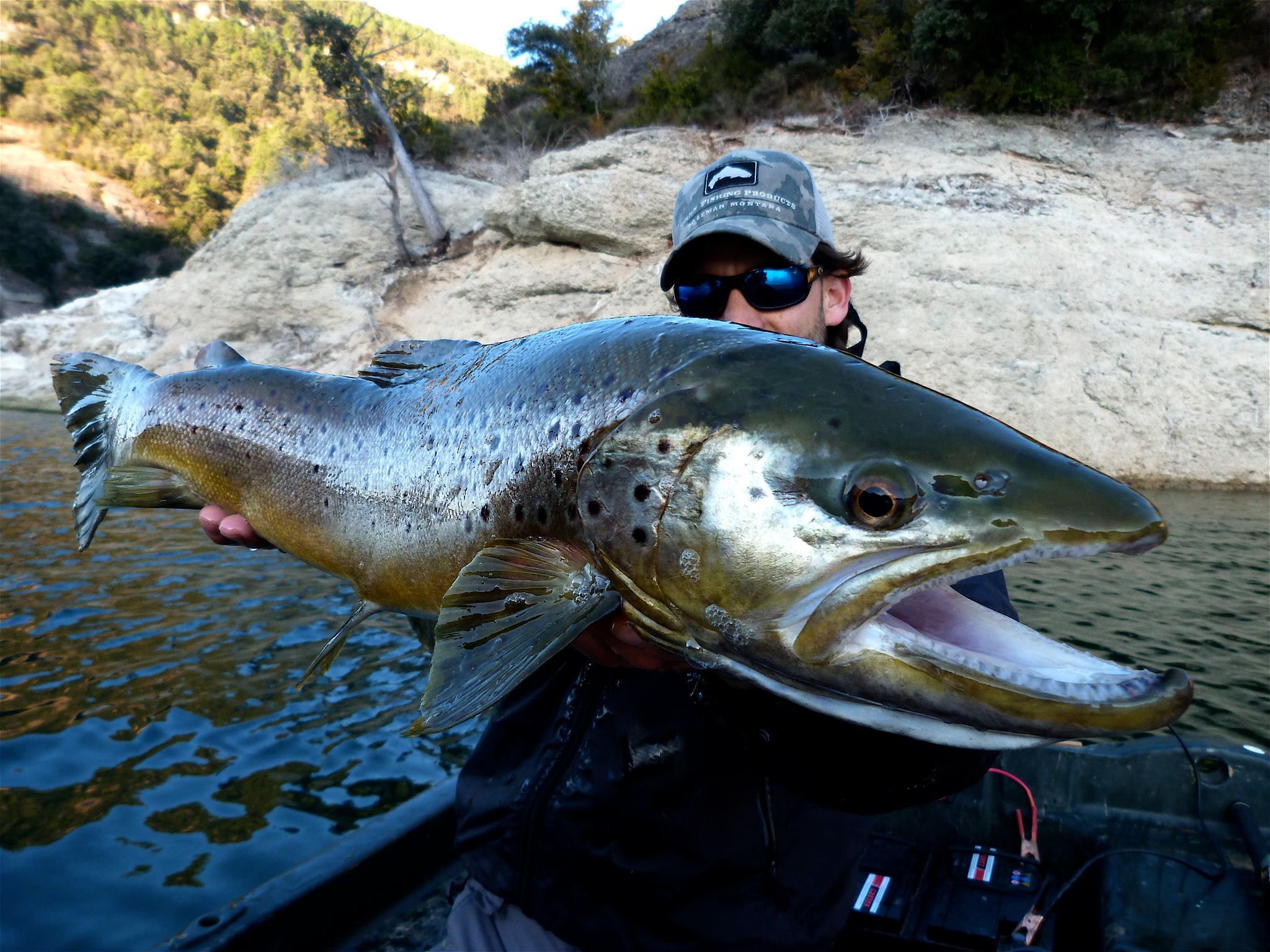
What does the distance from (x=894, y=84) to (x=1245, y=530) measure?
47.2 ft

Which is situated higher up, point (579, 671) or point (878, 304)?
point (878, 304)

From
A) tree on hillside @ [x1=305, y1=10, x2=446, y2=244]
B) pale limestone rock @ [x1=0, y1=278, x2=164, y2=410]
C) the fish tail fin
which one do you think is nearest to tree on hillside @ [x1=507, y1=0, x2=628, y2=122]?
tree on hillside @ [x1=305, y1=10, x2=446, y2=244]

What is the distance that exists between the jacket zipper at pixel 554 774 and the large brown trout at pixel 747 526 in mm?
432

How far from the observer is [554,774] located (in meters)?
1.80

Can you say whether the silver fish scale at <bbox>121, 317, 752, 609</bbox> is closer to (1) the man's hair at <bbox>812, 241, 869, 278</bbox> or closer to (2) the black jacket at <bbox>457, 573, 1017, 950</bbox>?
(2) the black jacket at <bbox>457, 573, 1017, 950</bbox>

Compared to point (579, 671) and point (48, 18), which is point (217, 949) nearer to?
point (579, 671)

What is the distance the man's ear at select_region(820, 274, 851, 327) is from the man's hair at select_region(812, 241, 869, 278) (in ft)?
0.07

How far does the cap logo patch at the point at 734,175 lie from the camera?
2.61m

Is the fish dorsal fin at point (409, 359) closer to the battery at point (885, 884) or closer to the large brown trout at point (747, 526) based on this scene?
the large brown trout at point (747, 526)

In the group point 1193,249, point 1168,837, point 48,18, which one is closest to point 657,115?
point 1193,249

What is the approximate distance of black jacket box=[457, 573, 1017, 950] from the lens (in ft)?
5.53

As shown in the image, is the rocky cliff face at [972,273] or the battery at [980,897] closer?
the battery at [980,897]

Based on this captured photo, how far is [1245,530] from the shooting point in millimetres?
10664

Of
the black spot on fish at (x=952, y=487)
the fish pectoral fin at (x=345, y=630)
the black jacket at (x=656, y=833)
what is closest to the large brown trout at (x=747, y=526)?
the black spot on fish at (x=952, y=487)
